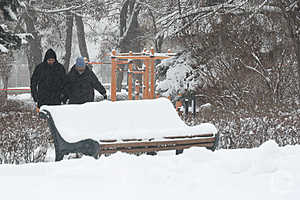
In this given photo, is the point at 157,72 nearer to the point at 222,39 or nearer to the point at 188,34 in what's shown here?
the point at 188,34

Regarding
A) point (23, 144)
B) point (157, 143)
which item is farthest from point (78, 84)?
point (157, 143)

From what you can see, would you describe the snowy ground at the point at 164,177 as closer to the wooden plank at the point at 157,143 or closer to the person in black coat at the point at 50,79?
the wooden plank at the point at 157,143

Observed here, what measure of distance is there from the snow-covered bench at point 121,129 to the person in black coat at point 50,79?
1.72m

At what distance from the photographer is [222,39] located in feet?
37.8

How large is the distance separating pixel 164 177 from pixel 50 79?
388 cm

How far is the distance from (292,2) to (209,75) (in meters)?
2.58

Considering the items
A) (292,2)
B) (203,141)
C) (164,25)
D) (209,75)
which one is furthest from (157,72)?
(203,141)

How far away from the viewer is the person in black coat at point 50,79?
802 cm

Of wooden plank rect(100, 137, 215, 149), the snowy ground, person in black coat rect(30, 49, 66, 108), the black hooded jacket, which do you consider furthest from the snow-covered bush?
the snowy ground

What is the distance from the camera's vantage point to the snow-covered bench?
5.80m

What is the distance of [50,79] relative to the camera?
8023 millimetres

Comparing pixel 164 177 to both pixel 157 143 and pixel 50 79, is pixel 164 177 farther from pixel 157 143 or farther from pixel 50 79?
pixel 50 79

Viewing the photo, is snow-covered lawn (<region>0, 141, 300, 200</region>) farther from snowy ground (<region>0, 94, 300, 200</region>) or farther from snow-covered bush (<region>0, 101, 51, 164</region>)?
snow-covered bush (<region>0, 101, 51, 164</region>)

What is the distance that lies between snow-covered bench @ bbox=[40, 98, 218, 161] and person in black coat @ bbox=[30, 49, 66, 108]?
1.72 m
